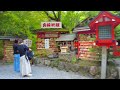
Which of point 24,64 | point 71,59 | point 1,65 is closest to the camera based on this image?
point 24,64

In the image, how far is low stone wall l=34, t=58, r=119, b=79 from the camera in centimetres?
455

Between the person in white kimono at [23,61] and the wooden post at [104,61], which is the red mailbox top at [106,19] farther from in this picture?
the person in white kimono at [23,61]

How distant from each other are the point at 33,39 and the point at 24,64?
54.9 inches

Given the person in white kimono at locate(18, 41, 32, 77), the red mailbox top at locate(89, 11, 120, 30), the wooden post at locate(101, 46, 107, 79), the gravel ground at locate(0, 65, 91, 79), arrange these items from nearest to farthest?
the red mailbox top at locate(89, 11, 120, 30) < the wooden post at locate(101, 46, 107, 79) < the gravel ground at locate(0, 65, 91, 79) < the person in white kimono at locate(18, 41, 32, 77)

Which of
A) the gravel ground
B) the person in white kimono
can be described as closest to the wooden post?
the gravel ground

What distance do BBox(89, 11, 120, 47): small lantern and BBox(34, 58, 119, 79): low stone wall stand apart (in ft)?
1.71

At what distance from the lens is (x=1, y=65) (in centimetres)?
607

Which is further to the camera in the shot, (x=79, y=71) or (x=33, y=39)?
(x=33, y=39)

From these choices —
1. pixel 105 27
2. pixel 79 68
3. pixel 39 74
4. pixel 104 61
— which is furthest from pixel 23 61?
pixel 105 27

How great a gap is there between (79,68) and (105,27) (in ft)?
3.73

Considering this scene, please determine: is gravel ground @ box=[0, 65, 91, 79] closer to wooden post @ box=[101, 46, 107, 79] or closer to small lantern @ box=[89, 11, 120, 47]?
wooden post @ box=[101, 46, 107, 79]
